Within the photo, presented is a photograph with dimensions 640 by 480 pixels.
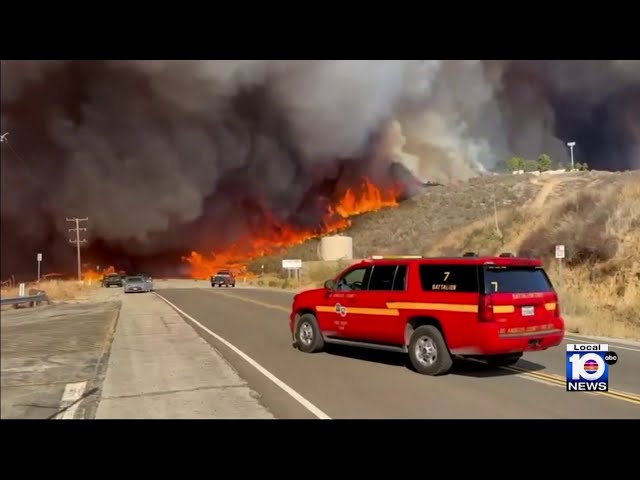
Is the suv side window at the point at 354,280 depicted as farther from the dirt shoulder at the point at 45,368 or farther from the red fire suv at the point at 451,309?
the dirt shoulder at the point at 45,368

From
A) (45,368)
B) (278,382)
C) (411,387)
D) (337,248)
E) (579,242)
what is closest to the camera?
(45,368)

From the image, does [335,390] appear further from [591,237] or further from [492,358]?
[591,237]

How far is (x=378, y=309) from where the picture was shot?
9.46 m

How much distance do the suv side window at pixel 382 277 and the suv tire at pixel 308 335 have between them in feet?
5.24

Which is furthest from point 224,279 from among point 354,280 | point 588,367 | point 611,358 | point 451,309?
point 588,367

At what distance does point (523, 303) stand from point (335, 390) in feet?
9.66

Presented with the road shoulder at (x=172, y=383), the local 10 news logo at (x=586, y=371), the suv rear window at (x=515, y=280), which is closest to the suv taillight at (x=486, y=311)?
the suv rear window at (x=515, y=280)

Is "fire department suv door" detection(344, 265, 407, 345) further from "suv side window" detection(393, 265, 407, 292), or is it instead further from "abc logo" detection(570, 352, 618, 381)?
"abc logo" detection(570, 352, 618, 381)

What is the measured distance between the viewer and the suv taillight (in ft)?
25.9

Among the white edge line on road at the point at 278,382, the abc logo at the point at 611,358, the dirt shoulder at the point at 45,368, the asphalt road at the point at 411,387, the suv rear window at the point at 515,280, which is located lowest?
the abc logo at the point at 611,358

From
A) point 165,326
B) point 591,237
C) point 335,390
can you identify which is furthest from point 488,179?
point 335,390

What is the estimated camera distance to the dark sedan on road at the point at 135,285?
3749 cm

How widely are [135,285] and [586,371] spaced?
33.8 metres

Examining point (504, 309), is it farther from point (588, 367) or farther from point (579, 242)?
point (579, 242)
